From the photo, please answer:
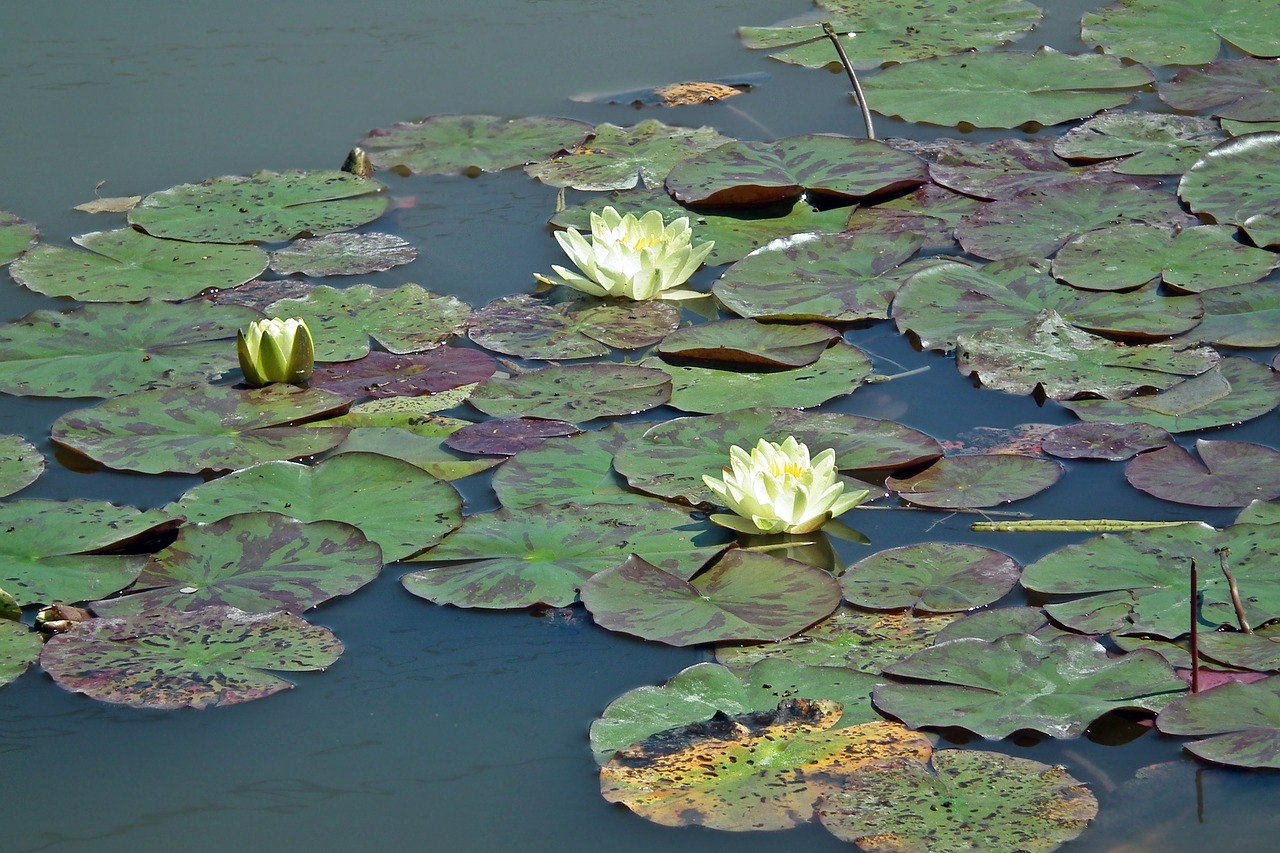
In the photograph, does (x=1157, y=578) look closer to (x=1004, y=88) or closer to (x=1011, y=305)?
(x=1011, y=305)

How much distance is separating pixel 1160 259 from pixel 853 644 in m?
1.77

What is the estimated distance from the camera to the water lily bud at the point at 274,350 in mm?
3250

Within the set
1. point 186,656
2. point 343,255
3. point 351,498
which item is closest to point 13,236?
point 343,255

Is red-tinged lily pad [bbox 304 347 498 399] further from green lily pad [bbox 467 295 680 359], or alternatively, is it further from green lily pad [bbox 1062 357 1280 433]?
green lily pad [bbox 1062 357 1280 433]

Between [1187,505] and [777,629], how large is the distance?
91 cm

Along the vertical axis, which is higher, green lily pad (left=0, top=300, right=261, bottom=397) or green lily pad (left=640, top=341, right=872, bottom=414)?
green lily pad (left=0, top=300, right=261, bottom=397)

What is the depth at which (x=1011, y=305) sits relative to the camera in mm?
3469

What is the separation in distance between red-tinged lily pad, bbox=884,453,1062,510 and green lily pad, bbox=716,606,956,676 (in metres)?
0.38

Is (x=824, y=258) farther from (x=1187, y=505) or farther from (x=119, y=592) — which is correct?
(x=119, y=592)

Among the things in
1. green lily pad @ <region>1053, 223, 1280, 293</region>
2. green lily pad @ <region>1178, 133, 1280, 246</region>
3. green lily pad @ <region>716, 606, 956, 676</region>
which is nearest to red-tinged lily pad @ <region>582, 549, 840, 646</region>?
green lily pad @ <region>716, 606, 956, 676</region>

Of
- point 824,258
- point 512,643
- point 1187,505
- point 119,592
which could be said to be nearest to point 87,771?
point 119,592

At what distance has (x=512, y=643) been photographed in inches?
98.0

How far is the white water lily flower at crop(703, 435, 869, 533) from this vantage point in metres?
2.66

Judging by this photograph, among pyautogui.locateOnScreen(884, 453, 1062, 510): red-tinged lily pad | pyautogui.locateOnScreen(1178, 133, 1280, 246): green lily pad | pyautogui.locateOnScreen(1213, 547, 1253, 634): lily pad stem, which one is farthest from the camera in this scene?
pyautogui.locateOnScreen(1178, 133, 1280, 246): green lily pad
